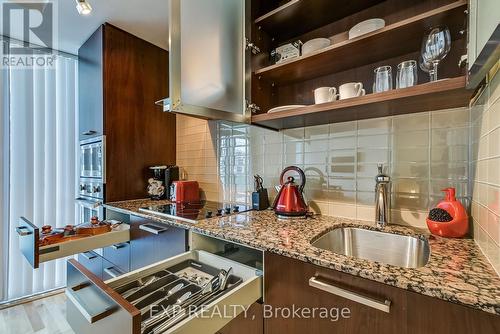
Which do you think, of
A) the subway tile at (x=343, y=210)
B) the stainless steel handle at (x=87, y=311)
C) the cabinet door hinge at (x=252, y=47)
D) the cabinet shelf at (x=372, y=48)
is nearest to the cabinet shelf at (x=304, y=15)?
the cabinet door hinge at (x=252, y=47)

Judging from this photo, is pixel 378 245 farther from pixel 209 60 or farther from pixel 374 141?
pixel 209 60

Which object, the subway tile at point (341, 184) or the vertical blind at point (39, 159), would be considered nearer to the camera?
the subway tile at point (341, 184)

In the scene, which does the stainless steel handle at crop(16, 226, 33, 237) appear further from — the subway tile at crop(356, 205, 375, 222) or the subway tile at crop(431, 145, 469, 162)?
the subway tile at crop(431, 145, 469, 162)

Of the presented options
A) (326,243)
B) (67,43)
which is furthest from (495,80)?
(67,43)

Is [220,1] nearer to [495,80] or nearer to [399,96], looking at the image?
[399,96]

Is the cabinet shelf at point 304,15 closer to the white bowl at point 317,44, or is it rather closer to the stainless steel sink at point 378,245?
the white bowl at point 317,44

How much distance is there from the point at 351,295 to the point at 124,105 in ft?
6.47

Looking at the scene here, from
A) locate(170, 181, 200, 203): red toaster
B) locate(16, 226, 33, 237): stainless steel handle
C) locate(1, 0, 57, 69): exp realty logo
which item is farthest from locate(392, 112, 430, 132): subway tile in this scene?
locate(1, 0, 57, 69): exp realty logo

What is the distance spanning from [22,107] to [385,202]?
271cm

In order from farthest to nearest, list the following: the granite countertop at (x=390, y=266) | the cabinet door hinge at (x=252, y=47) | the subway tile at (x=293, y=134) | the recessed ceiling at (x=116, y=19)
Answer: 1. the recessed ceiling at (x=116, y=19)
2. the subway tile at (x=293, y=134)
3. the cabinet door hinge at (x=252, y=47)
4. the granite countertop at (x=390, y=266)

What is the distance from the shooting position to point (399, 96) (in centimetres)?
85

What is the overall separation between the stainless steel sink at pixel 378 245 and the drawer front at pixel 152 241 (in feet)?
2.23

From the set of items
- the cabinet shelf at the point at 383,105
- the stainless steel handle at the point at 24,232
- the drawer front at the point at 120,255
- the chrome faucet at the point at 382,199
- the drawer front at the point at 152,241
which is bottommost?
the drawer front at the point at 120,255

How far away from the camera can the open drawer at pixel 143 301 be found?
1.85 feet
